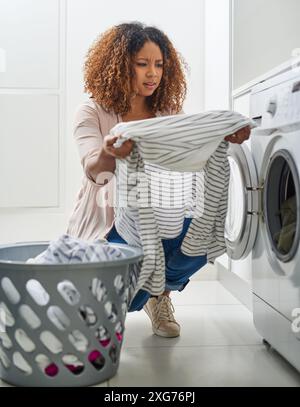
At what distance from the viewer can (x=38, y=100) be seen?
272cm

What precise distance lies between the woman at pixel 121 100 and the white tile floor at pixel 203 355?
0.10m

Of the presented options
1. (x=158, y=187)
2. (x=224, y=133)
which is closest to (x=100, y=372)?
(x=158, y=187)

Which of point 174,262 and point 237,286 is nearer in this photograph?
point 174,262

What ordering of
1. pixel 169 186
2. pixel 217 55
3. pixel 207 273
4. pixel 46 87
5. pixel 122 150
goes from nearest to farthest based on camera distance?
pixel 122 150
pixel 169 186
pixel 217 55
pixel 46 87
pixel 207 273

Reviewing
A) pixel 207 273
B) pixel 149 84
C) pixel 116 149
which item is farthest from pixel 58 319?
pixel 207 273

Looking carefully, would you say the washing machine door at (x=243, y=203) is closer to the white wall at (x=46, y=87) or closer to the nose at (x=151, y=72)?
the nose at (x=151, y=72)

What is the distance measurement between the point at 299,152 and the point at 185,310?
1030 millimetres

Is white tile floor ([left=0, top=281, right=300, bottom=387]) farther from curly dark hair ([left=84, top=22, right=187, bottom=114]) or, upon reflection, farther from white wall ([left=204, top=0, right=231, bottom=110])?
white wall ([left=204, top=0, right=231, bottom=110])

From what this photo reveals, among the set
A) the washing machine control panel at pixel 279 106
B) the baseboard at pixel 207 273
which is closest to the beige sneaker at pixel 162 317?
the washing machine control panel at pixel 279 106

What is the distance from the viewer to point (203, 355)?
1.55 metres

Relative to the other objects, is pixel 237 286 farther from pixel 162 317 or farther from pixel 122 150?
pixel 122 150

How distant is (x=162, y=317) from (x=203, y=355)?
254 mm

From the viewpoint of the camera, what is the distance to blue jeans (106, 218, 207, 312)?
5.17 ft
